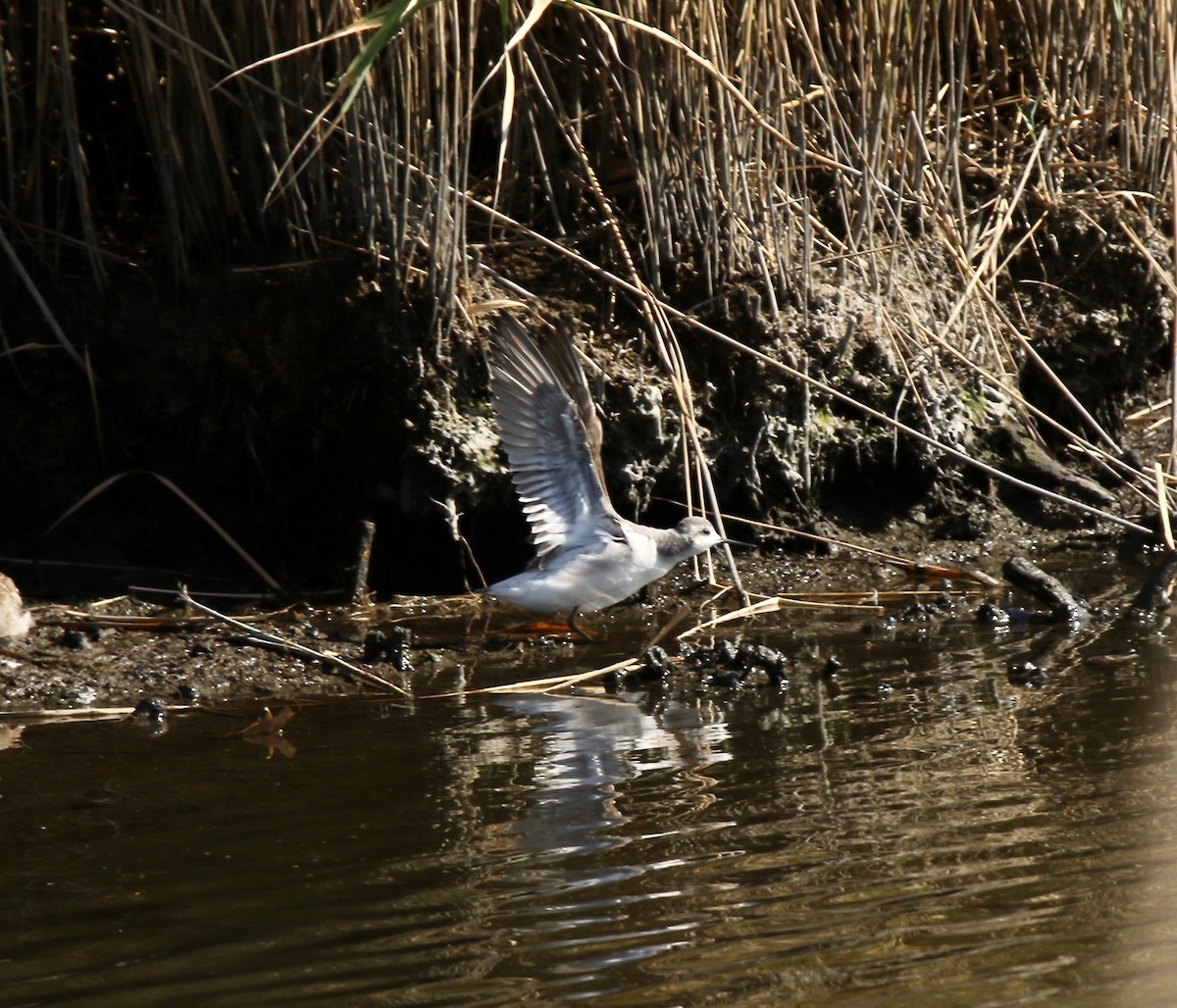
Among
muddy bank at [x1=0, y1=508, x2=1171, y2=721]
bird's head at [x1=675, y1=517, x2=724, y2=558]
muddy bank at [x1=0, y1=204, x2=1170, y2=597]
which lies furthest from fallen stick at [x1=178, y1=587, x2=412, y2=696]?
bird's head at [x1=675, y1=517, x2=724, y2=558]

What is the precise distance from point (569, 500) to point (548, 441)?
0.27 meters

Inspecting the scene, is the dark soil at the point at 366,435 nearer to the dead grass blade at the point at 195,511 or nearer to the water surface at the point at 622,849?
the dead grass blade at the point at 195,511

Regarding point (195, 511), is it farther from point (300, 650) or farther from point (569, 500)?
point (569, 500)

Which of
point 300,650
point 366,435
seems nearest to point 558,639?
point 300,650

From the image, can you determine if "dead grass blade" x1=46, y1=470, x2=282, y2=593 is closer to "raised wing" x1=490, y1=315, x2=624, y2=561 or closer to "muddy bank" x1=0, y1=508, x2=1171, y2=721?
"muddy bank" x1=0, y1=508, x2=1171, y2=721

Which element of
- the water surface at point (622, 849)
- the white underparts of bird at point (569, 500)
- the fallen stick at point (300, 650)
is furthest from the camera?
the white underparts of bird at point (569, 500)

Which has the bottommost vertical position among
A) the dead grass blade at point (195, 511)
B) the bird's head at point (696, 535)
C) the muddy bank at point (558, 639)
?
the muddy bank at point (558, 639)

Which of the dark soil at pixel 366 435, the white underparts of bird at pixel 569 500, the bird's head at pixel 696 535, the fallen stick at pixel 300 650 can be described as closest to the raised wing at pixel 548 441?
the white underparts of bird at pixel 569 500

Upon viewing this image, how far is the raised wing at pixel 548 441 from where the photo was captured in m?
6.35

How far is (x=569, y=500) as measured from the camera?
6508 mm

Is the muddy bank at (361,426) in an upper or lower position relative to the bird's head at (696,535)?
upper

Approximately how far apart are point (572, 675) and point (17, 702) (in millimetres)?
1950

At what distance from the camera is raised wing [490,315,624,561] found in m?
6.35

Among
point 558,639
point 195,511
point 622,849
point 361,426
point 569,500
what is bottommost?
point 558,639
